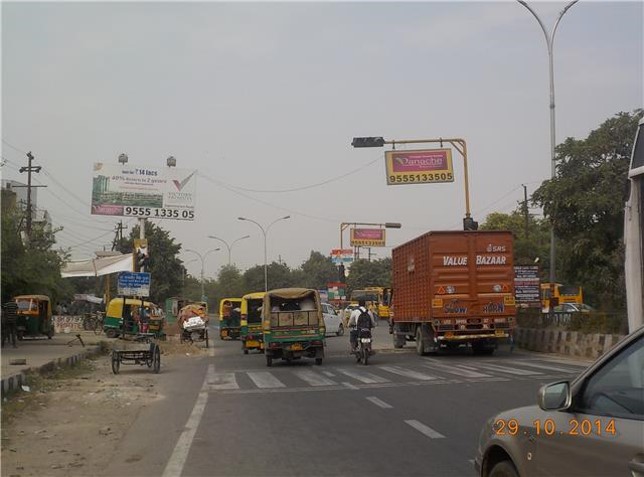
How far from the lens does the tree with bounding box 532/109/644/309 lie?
73.8ft

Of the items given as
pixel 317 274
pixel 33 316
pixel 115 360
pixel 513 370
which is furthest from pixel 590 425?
pixel 317 274

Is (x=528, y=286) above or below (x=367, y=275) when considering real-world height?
below

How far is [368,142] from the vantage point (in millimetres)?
23422

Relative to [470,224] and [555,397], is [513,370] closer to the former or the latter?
[470,224]

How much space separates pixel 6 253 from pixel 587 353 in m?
19.9

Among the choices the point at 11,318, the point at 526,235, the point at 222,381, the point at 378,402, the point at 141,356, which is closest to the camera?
the point at 378,402

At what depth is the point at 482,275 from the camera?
20.4 m

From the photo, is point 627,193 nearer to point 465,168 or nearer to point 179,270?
point 465,168

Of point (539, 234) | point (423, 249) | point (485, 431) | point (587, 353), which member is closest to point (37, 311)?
point (423, 249)

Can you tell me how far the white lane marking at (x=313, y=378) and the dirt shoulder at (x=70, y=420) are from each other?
3.47 m

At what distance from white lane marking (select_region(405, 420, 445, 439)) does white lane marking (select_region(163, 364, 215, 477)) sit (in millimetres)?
3009

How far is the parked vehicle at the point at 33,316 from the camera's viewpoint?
30.5 meters

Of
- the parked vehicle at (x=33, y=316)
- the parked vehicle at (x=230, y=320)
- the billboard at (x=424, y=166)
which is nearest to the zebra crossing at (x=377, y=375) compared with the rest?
the billboard at (x=424, y=166)

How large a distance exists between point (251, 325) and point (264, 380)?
991 cm
